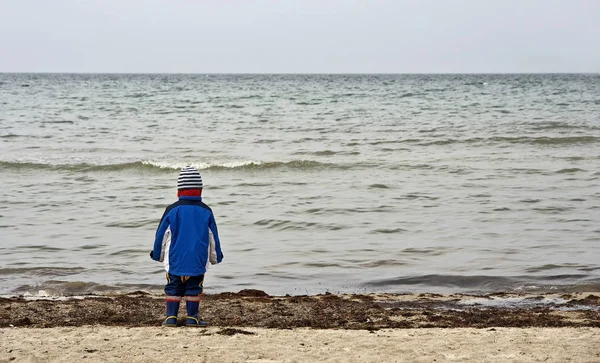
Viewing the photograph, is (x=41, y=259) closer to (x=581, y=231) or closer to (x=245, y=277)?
(x=245, y=277)

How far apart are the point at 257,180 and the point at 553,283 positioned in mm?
8980

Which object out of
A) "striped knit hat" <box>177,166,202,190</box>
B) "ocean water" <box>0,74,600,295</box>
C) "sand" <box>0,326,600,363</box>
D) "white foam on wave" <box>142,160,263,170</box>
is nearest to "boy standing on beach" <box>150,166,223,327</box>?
"striped knit hat" <box>177,166,202,190</box>

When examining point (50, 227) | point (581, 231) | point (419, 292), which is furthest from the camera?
point (50, 227)

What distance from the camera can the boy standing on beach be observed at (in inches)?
233

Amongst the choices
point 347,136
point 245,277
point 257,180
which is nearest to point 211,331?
point 245,277

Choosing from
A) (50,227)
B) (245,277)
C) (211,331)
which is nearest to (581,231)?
(245,277)

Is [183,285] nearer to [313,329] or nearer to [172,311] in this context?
[172,311]

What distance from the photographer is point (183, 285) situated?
239 inches

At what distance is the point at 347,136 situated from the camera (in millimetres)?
24594

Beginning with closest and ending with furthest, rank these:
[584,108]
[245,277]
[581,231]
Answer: [245,277], [581,231], [584,108]

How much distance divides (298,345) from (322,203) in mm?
7878

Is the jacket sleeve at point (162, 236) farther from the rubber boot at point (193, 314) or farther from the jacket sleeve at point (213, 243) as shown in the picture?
the rubber boot at point (193, 314)

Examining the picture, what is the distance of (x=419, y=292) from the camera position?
807 cm

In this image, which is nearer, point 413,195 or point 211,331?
point 211,331
